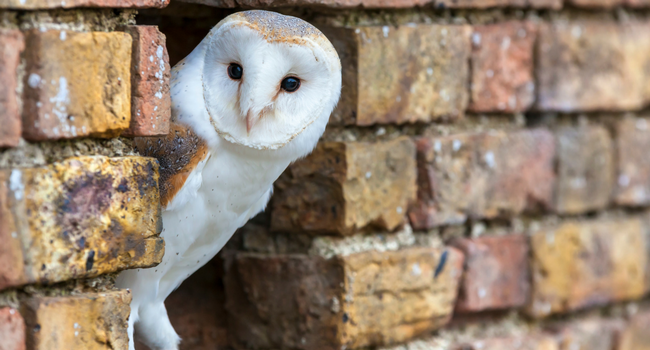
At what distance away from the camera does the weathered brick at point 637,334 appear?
1.35 m

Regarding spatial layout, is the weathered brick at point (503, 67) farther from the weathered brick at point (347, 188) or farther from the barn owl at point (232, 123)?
the barn owl at point (232, 123)

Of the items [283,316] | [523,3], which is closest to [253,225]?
[283,316]

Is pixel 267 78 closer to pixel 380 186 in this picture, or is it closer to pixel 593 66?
pixel 380 186

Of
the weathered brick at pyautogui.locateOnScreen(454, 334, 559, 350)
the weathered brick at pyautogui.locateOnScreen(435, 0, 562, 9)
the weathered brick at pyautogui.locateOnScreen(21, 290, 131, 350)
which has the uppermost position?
the weathered brick at pyautogui.locateOnScreen(435, 0, 562, 9)

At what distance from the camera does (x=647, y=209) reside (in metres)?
1.42

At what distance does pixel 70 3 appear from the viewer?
680mm

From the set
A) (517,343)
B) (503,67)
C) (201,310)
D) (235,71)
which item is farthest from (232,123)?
(517,343)

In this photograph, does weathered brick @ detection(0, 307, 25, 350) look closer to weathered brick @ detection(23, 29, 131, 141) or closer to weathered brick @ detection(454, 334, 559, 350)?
weathered brick @ detection(23, 29, 131, 141)

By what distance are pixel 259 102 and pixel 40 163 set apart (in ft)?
0.87

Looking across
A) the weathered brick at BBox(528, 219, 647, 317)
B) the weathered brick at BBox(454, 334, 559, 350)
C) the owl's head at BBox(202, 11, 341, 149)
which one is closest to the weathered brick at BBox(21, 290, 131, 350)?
the owl's head at BBox(202, 11, 341, 149)

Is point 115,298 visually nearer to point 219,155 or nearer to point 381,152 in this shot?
point 219,155

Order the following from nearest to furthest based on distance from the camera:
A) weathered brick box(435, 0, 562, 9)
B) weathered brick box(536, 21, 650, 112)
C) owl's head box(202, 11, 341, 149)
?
owl's head box(202, 11, 341, 149) → weathered brick box(435, 0, 562, 9) → weathered brick box(536, 21, 650, 112)

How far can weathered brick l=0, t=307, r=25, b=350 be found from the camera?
655 millimetres

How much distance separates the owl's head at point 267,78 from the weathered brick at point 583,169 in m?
0.54
